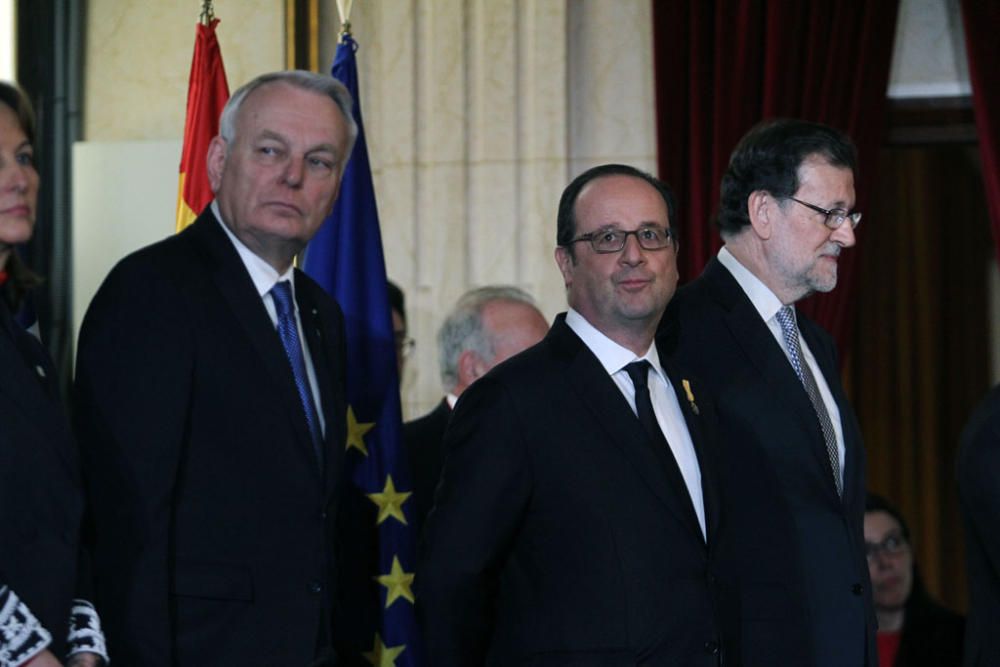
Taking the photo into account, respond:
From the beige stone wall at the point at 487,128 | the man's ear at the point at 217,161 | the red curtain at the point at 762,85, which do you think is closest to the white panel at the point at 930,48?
the red curtain at the point at 762,85

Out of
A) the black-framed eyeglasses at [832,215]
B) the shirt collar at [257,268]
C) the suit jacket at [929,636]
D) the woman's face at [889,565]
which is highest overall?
the black-framed eyeglasses at [832,215]

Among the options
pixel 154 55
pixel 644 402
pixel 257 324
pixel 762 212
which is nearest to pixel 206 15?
pixel 154 55

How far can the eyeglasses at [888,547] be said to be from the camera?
4750mm

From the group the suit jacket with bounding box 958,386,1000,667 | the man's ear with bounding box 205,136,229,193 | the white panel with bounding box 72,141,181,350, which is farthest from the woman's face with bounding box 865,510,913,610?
the white panel with bounding box 72,141,181,350

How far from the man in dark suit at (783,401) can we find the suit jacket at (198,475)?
952 mm

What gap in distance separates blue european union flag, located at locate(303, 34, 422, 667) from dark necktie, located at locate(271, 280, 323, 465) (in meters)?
1.04

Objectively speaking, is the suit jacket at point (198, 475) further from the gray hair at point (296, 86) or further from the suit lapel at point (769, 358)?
the suit lapel at point (769, 358)

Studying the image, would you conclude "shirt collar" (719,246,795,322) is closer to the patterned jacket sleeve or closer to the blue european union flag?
the blue european union flag

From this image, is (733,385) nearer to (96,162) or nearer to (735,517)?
(735,517)

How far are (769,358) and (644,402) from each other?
0.49m

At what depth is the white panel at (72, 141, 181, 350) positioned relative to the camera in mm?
5988

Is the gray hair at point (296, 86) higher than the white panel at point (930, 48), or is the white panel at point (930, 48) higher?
the white panel at point (930, 48)

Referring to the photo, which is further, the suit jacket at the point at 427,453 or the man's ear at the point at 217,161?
the suit jacket at the point at 427,453

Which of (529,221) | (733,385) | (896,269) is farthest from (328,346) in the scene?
(896,269)
